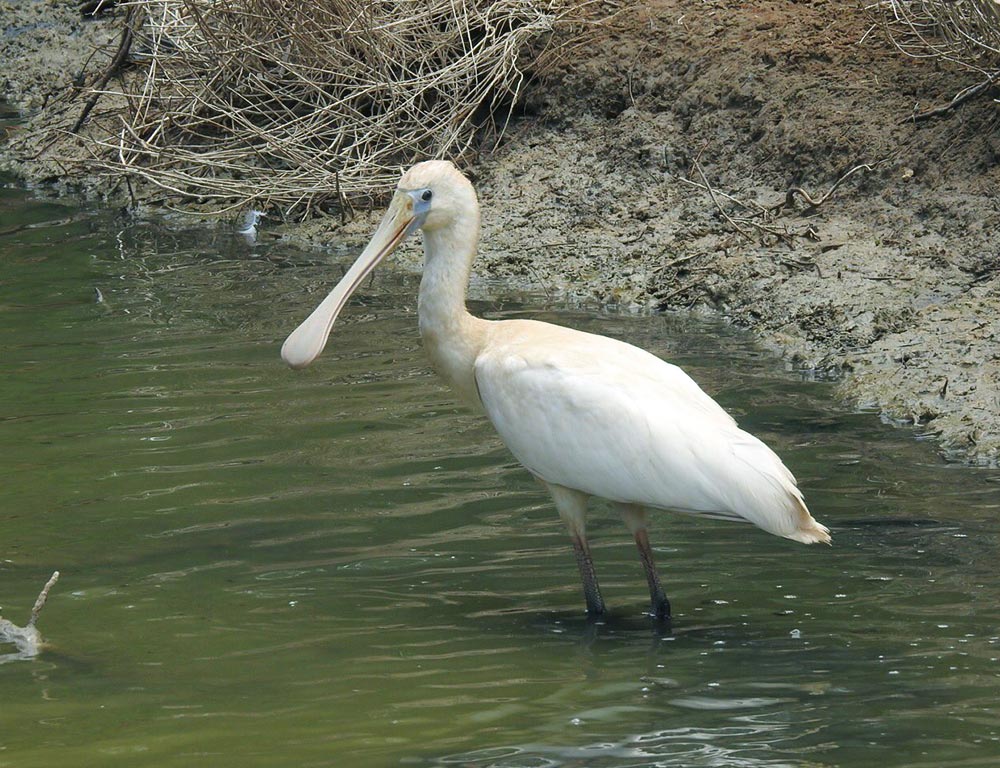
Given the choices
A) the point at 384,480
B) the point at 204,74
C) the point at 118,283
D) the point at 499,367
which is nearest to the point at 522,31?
the point at 204,74

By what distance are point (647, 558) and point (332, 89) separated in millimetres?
6979

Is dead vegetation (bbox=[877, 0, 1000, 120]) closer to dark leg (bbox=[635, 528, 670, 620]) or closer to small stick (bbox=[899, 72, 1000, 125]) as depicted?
small stick (bbox=[899, 72, 1000, 125])

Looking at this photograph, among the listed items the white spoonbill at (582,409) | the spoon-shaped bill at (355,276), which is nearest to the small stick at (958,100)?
the white spoonbill at (582,409)

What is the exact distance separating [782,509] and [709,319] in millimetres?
3872

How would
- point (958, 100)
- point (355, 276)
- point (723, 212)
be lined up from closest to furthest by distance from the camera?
point (355, 276) → point (958, 100) → point (723, 212)

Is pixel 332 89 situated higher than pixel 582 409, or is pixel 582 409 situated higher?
pixel 332 89

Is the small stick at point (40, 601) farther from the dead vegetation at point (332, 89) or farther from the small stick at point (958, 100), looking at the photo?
the dead vegetation at point (332, 89)

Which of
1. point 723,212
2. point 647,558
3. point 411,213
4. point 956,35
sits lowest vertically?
point 647,558

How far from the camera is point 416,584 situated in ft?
17.4

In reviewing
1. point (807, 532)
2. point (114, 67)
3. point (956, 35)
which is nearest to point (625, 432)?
point (807, 532)

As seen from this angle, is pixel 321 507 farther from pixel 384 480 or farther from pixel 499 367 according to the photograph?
pixel 499 367

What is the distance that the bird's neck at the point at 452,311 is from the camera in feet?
17.9

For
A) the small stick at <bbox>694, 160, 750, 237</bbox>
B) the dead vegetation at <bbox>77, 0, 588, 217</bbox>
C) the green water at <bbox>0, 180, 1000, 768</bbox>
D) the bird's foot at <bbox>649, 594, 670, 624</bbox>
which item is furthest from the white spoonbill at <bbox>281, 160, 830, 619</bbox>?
the dead vegetation at <bbox>77, 0, 588, 217</bbox>

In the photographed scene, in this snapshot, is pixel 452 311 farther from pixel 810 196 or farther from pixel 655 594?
pixel 810 196
